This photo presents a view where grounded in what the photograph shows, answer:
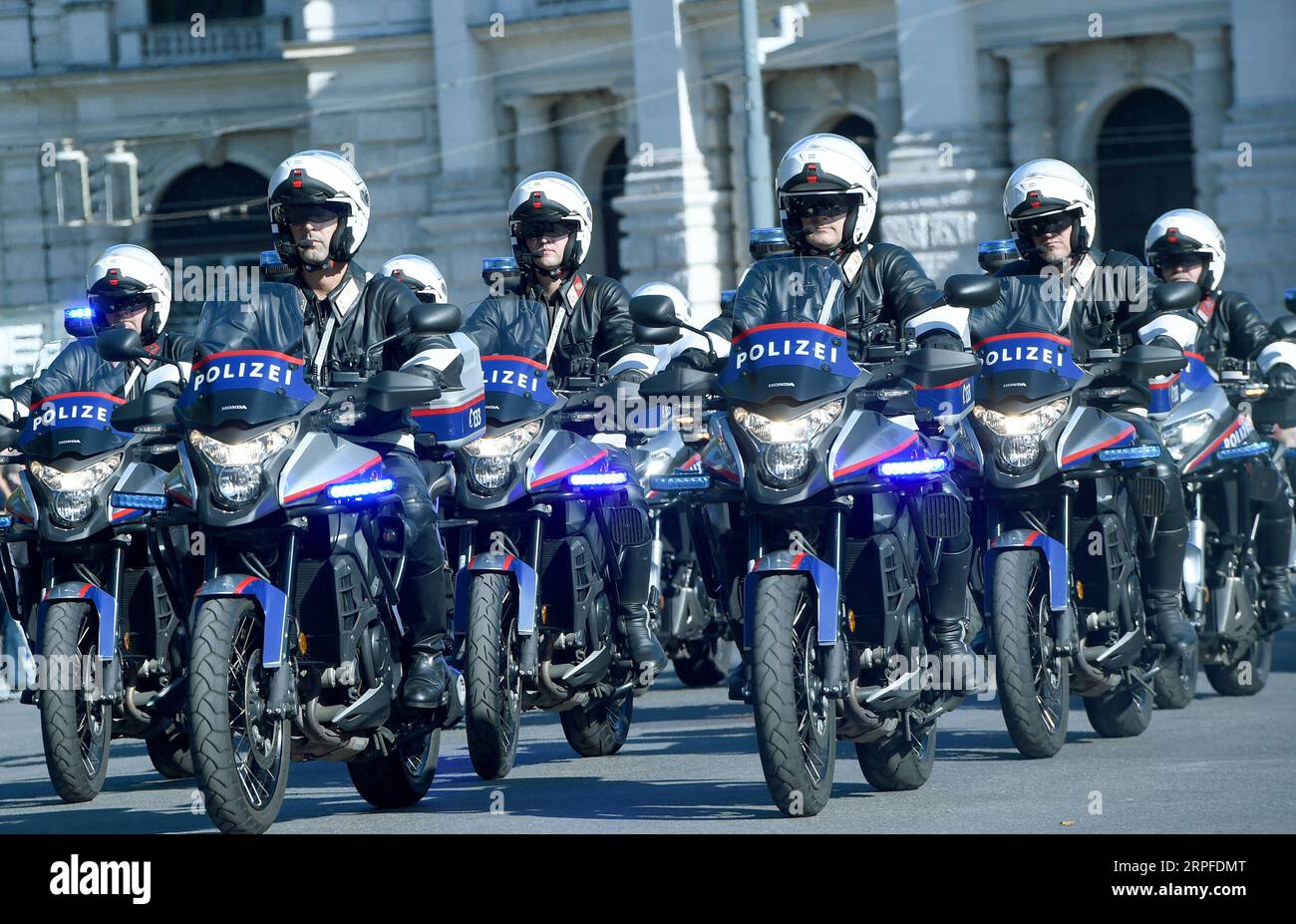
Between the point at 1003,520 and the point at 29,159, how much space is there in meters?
26.7

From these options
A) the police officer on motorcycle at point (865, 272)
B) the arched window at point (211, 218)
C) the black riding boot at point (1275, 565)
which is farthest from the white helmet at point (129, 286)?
the arched window at point (211, 218)

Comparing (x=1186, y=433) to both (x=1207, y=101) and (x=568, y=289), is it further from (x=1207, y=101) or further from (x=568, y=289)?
(x=1207, y=101)

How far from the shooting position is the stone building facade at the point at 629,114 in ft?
84.6

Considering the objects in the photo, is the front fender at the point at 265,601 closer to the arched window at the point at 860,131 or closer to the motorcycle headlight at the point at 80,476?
the motorcycle headlight at the point at 80,476

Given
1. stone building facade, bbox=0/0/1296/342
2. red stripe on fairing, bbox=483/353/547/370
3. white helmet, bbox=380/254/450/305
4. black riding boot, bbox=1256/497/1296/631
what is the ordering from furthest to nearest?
1. stone building facade, bbox=0/0/1296/342
2. white helmet, bbox=380/254/450/305
3. black riding boot, bbox=1256/497/1296/631
4. red stripe on fairing, bbox=483/353/547/370

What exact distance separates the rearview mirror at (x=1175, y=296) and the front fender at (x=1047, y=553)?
936mm

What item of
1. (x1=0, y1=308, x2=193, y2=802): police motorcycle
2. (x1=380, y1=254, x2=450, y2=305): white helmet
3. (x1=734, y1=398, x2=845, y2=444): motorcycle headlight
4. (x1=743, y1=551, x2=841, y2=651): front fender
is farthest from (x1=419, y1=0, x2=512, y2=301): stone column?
(x1=743, y1=551, x2=841, y2=651): front fender

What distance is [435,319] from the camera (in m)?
7.80

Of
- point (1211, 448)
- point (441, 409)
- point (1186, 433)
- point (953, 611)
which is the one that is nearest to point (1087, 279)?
point (1186, 433)

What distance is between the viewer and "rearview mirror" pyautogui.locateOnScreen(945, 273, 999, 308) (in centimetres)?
794

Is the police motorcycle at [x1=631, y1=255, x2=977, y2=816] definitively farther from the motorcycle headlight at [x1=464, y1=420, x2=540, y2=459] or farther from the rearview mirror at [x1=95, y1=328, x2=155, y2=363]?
the rearview mirror at [x1=95, y1=328, x2=155, y2=363]

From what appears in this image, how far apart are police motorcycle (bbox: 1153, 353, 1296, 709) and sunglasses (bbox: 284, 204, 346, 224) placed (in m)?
3.76

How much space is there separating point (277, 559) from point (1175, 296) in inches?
134

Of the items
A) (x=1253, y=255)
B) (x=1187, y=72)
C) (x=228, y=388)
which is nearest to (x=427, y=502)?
(x=228, y=388)
